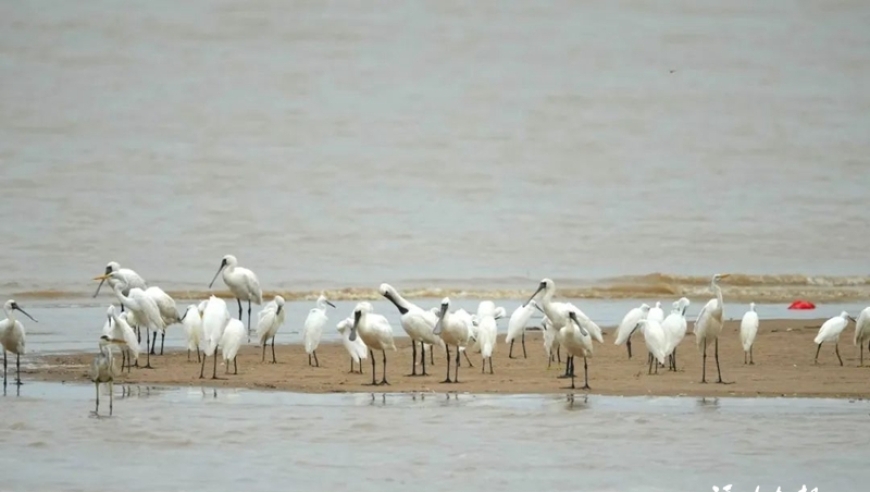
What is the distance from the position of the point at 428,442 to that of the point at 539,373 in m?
4.77

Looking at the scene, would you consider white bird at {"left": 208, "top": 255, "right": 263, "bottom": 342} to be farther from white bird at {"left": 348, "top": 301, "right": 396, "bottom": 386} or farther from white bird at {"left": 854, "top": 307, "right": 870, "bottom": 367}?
white bird at {"left": 854, "top": 307, "right": 870, "bottom": 367}

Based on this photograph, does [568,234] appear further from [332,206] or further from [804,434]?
[804,434]

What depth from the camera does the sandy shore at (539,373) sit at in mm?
15883

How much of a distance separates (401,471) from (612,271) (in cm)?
2349

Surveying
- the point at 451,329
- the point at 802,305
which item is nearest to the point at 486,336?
the point at 451,329

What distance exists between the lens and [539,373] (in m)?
17.6

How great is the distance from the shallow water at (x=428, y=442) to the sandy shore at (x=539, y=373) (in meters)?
0.63

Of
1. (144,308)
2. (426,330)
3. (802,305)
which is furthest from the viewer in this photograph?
(802,305)

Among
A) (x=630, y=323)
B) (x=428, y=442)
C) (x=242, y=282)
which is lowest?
(x=428, y=442)

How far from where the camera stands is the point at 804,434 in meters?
13.0

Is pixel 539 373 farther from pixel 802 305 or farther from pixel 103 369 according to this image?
pixel 802 305

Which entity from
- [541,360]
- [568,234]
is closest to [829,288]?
[568,234]

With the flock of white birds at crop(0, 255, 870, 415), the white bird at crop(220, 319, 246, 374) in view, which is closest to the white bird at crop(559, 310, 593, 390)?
the flock of white birds at crop(0, 255, 870, 415)

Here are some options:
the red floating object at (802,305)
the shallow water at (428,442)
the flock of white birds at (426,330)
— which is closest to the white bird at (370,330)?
the flock of white birds at (426,330)
